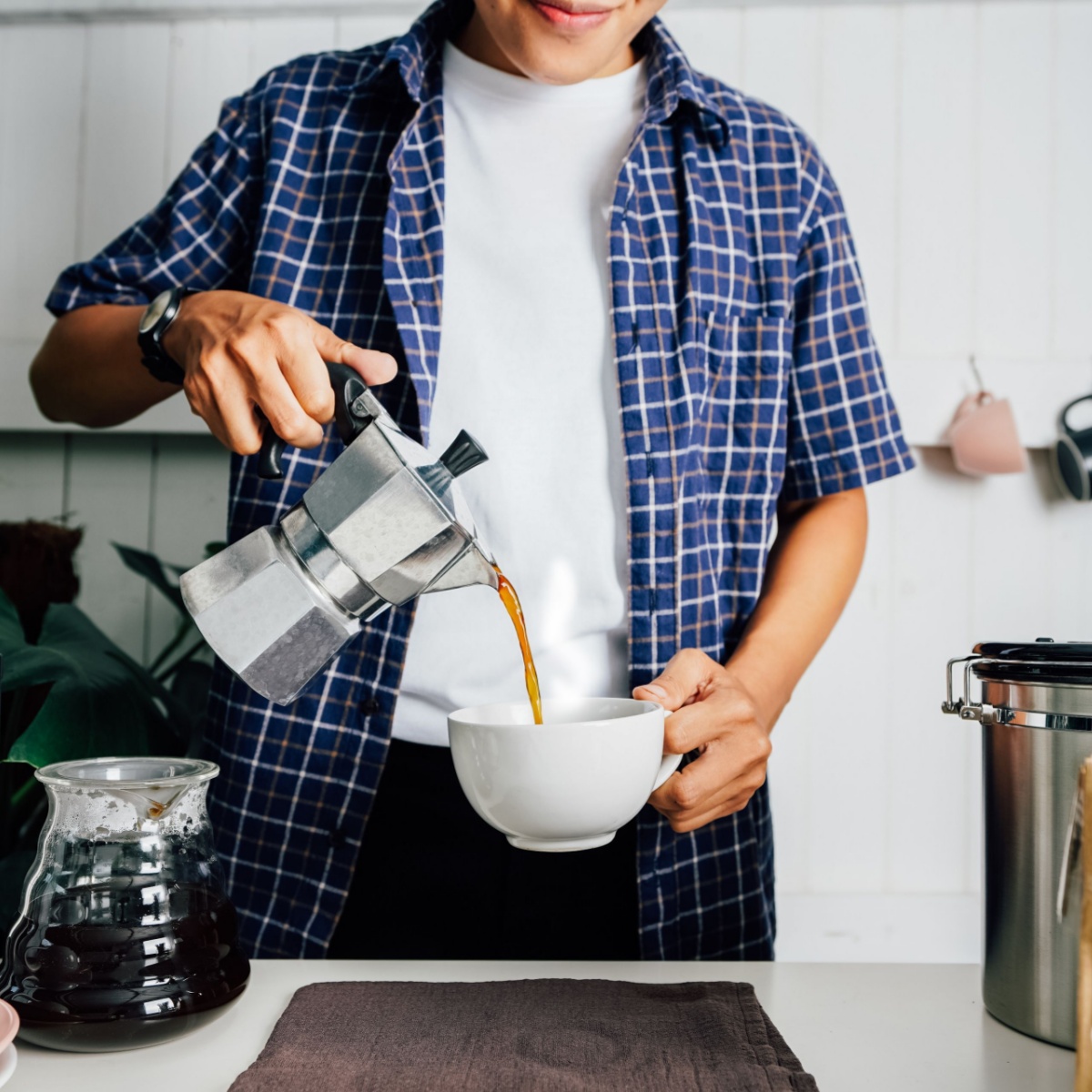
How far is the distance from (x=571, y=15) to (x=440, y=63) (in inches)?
9.0

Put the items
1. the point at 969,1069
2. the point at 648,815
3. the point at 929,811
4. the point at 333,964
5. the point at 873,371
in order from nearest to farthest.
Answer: the point at 969,1069, the point at 333,964, the point at 648,815, the point at 873,371, the point at 929,811

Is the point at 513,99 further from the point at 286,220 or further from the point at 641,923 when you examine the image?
the point at 641,923

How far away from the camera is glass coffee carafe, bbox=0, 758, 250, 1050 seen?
1.91 feet

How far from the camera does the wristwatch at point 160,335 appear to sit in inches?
31.0

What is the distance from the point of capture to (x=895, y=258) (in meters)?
1.54

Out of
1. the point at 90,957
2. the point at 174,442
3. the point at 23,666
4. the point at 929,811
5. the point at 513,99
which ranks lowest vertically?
the point at 929,811

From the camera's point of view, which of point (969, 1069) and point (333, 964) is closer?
point (969, 1069)

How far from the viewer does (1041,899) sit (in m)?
0.59

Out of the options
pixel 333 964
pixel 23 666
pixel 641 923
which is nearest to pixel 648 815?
pixel 641 923

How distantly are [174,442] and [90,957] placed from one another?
1.18 metres

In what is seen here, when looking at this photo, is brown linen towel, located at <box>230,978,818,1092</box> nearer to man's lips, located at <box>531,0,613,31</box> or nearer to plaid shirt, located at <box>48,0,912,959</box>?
plaid shirt, located at <box>48,0,912,959</box>

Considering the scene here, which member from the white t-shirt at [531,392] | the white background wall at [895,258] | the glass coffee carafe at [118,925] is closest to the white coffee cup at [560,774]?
the glass coffee carafe at [118,925]

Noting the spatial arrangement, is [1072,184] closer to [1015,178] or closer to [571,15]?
[1015,178]

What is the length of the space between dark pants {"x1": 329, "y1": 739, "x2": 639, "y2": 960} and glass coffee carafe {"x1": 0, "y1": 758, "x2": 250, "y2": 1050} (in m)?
0.35
